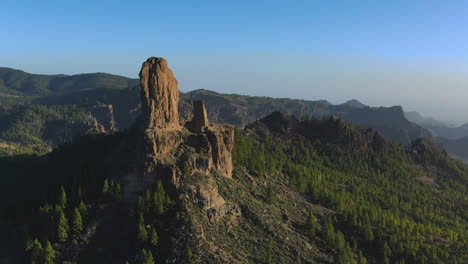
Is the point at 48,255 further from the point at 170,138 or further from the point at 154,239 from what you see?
the point at 170,138

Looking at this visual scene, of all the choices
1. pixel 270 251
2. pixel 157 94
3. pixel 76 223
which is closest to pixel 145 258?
pixel 76 223

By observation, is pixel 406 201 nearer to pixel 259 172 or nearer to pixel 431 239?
pixel 431 239

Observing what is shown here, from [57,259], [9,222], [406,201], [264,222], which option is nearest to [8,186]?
[9,222]

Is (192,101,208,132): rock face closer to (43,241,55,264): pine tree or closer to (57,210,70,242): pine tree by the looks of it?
(57,210,70,242): pine tree

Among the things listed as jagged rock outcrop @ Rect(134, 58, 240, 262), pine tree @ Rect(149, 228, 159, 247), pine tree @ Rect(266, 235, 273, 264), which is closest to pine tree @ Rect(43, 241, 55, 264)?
pine tree @ Rect(149, 228, 159, 247)

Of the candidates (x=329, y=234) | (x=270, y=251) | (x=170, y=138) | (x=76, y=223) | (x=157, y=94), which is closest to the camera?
(x=76, y=223)

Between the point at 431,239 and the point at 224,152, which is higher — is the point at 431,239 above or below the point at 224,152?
below
